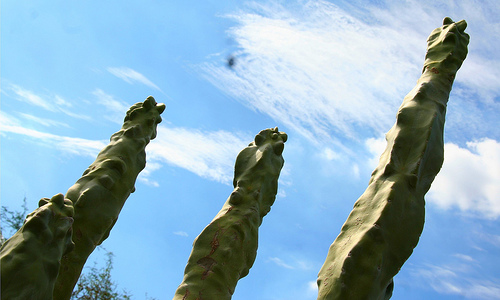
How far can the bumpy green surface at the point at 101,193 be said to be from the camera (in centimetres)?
385

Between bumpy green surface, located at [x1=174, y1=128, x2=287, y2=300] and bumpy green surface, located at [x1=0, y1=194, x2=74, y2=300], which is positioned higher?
bumpy green surface, located at [x1=174, y1=128, x2=287, y2=300]

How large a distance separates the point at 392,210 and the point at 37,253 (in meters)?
1.87

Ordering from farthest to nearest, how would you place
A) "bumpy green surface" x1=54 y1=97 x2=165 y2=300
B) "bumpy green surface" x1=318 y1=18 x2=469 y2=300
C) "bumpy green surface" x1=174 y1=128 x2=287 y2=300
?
"bumpy green surface" x1=54 y1=97 x2=165 y2=300 → "bumpy green surface" x1=174 y1=128 x2=287 y2=300 → "bumpy green surface" x1=318 y1=18 x2=469 y2=300

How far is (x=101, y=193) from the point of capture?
4.04 meters

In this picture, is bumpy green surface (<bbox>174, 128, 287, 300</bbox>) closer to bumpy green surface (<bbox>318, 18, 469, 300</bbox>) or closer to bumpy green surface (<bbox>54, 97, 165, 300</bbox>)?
bumpy green surface (<bbox>54, 97, 165, 300</bbox>)

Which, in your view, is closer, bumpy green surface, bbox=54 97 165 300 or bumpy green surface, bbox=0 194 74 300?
bumpy green surface, bbox=0 194 74 300

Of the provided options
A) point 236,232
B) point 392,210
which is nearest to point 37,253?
point 236,232

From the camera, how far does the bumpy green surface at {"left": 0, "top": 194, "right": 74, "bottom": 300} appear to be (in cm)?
288

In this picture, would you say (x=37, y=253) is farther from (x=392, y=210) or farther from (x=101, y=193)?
(x=392, y=210)

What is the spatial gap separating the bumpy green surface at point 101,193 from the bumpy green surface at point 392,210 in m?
1.75

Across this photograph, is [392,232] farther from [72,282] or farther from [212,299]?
[72,282]

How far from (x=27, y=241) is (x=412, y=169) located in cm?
209

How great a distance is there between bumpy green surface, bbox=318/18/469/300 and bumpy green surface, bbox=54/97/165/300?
5.74 ft

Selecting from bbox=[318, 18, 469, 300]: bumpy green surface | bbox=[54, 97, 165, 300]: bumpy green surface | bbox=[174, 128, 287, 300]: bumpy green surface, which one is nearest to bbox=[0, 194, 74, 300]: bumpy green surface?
bbox=[54, 97, 165, 300]: bumpy green surface
